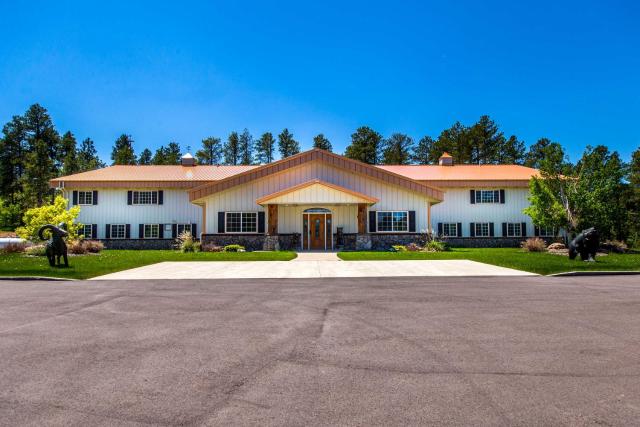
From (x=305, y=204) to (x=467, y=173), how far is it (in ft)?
56.0

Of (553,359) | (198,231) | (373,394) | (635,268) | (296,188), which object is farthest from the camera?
(198,231)

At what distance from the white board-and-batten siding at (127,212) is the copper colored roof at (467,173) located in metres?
18.2

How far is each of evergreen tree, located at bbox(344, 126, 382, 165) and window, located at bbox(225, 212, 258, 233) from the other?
121 ft

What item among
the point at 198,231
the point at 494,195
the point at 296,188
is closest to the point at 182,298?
the point at 296,188

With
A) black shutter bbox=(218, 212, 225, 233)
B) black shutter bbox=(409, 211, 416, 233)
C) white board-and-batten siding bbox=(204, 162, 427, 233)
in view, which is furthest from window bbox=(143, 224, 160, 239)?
black shutter bbox=(409, 211, 416, 233)

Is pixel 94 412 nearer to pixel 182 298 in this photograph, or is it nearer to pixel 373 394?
pixel 373 394

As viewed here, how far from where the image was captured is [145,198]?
34.0m

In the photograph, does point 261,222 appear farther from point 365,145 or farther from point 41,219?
point 365,145

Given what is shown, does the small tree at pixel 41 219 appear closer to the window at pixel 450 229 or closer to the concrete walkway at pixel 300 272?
the concrete walkway at pixel 300 272

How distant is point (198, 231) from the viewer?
3384cm

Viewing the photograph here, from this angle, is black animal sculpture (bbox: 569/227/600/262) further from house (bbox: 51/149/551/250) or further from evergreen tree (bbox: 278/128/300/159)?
evergreen tree (bbox: 278/128/300/159)

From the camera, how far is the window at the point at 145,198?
3397cm

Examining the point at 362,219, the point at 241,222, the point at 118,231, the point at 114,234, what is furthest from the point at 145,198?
the point at 362,219

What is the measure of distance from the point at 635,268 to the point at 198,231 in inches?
1107
